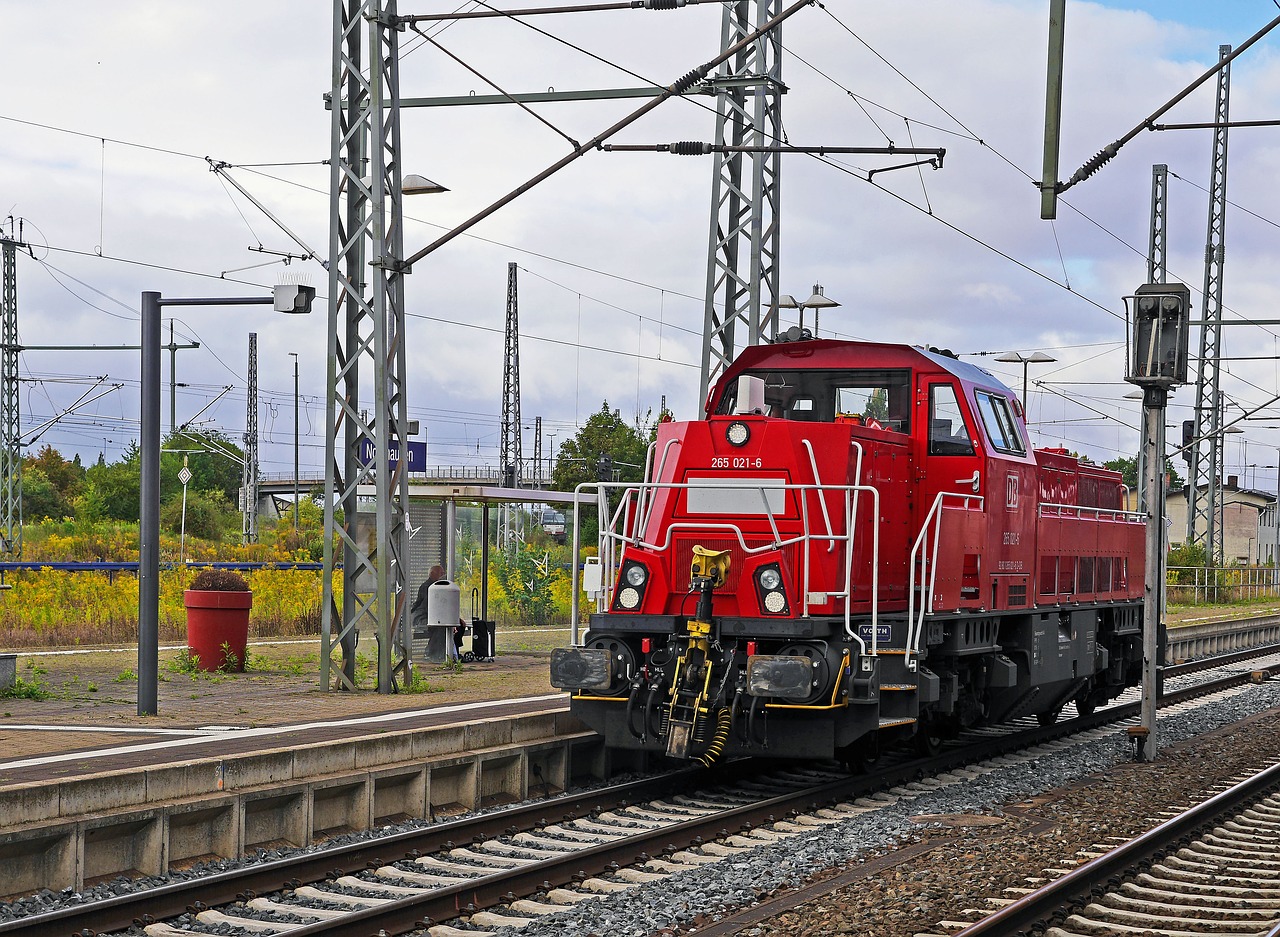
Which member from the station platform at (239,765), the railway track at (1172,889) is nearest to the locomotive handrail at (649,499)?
the station platform at (239,765)

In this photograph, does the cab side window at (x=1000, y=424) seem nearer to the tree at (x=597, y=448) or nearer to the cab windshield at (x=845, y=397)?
the cab windshield at (x=845, y=397)

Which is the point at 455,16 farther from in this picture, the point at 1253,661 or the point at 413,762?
the point at 1253,661

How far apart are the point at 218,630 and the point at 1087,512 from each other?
35.7 ft

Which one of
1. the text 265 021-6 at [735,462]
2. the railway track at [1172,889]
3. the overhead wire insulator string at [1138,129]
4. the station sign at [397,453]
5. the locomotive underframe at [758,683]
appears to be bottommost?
the railway track at [1172,889]

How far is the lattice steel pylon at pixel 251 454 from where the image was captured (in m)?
59.4

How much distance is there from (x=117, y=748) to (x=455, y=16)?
8.14m

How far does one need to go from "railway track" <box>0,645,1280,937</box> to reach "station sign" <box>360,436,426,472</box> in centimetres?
559

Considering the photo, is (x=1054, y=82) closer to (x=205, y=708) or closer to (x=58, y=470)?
(x=205, y=708)

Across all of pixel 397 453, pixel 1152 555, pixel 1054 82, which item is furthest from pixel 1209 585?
pixel 1054 82

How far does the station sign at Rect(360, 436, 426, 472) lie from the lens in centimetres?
1588

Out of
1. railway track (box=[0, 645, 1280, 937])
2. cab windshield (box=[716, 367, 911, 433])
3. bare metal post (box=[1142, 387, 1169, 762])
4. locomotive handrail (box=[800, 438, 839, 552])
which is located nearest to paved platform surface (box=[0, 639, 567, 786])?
railway track (box=[0, 645, 1280, 937])

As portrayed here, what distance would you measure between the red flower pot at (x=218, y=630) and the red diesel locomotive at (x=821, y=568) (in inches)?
301

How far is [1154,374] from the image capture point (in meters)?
13.8

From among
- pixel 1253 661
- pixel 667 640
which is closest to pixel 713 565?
pixel 667 640
